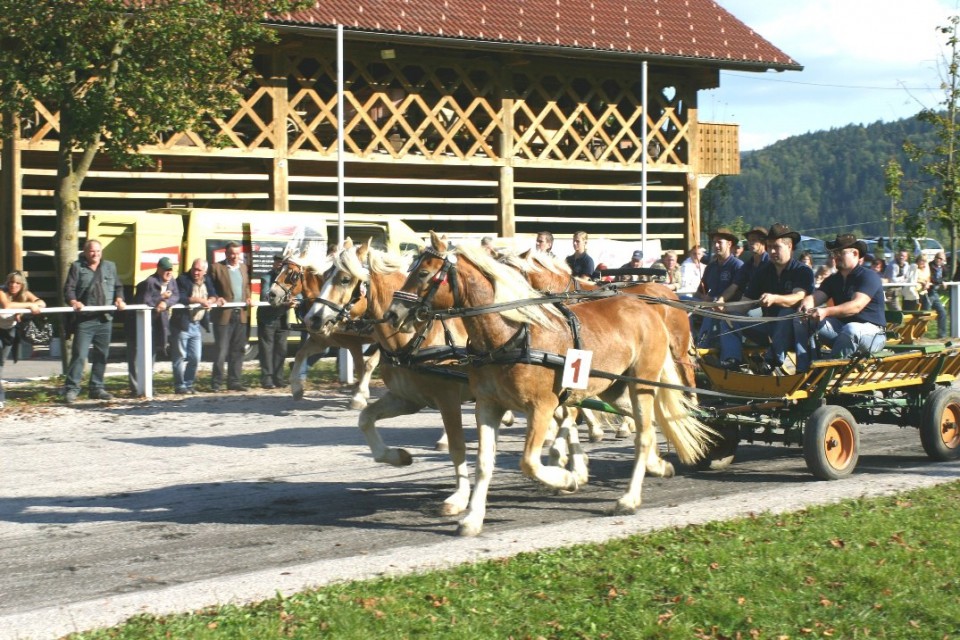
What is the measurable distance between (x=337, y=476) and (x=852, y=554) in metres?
5.18

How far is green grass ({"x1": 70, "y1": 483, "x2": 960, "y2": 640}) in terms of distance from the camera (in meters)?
6.38

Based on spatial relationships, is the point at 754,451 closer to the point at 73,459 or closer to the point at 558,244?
the point at 73,459

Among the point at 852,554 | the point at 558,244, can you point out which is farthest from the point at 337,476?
the point at 558,244

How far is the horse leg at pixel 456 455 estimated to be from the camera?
953 cm

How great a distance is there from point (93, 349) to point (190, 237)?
4.92 meters

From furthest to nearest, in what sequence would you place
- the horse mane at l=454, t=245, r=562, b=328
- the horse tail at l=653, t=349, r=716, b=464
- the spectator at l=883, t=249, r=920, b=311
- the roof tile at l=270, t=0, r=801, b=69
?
the roof tile at l=270, t=0, r=801, b=69, the spectator at l=883, t=249, r=920, b=311, the horse tail at l=653, t=349, r=716, b=464, the horse mane at l=454, t=245, r=562, b=328

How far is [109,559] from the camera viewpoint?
8227 mm

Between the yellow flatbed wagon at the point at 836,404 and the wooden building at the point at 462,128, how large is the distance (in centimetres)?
1597

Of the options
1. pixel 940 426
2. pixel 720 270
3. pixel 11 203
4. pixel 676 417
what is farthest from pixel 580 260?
pixel 11 203

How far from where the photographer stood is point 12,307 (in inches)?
622

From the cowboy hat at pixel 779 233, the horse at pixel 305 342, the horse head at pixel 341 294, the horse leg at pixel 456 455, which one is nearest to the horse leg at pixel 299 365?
the horse at pixel 305 342

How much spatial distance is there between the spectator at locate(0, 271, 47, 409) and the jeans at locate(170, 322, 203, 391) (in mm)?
1811

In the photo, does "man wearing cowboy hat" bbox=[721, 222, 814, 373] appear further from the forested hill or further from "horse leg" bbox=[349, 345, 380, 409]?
the forested hill

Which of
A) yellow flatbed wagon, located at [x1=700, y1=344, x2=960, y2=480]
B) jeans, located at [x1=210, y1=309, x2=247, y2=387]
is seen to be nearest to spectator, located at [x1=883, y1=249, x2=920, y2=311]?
yellow flatbed wagon, located at [x1=700, y1=344, x2=960, y2=480]
